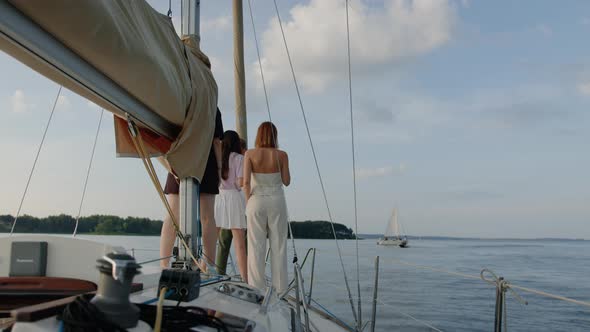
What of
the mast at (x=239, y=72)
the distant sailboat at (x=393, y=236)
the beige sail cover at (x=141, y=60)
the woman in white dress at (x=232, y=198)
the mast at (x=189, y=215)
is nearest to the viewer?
the beige sail cover at (x=141, y=60)

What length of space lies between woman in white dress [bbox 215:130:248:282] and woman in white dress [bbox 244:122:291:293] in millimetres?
→ 685

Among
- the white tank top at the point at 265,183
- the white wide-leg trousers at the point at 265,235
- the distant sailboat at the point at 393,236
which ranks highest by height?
the white tank top at the point at 265,183

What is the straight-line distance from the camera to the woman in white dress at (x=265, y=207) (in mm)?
3725

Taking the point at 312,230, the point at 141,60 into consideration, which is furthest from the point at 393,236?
the point at 141,60

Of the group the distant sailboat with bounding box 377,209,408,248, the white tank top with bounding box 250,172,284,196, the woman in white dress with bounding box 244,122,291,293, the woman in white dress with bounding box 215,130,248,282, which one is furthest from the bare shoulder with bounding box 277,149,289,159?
the distant sailboat with bounding box 377,209,408,248

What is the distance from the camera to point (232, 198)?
4.55 meters

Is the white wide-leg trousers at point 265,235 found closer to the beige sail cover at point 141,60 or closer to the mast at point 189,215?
the mast at point 189,215

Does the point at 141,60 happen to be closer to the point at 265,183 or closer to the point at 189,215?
the point at 189,215

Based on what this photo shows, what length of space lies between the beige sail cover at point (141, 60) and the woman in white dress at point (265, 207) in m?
1.00

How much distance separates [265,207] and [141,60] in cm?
216

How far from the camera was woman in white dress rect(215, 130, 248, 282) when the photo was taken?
14.6 ft

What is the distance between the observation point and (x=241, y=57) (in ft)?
19.0

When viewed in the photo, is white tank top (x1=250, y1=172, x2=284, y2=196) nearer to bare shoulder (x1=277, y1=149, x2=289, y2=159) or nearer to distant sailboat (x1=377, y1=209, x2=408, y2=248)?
bare shoulder (x1=277, y1=149, x2=289, y2=159)

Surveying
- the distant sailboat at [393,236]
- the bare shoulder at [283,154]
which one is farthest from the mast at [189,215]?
the distant sailboat at [393,236]
